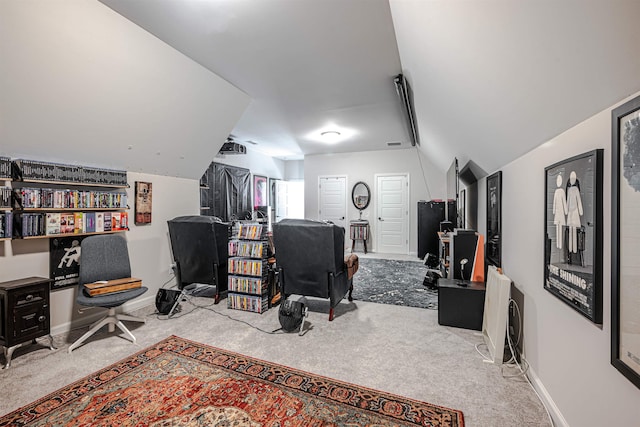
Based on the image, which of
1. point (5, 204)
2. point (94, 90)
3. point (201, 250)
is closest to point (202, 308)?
point (201, 250)

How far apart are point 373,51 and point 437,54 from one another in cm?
106

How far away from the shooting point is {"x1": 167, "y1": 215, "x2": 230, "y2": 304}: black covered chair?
12.9 feet

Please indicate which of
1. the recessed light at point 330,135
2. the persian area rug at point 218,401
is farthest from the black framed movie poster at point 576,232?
the recessed light at point 330,135

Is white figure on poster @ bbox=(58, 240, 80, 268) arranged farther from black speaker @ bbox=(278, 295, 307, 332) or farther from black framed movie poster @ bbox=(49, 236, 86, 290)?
black speaker @ bbox=(278, 295, 307, 332)

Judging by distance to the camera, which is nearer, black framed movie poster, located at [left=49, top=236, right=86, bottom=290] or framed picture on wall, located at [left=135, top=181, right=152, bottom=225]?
black framed movie poster, located at [left=49, top=236, right=86, bottom=290]

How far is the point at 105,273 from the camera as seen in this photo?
3.18 meters

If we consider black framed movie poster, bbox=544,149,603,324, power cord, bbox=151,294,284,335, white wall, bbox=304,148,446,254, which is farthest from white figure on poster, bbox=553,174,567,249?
white wall, bbox=304,148,446,254

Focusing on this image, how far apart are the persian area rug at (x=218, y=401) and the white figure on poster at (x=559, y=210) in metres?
1.26

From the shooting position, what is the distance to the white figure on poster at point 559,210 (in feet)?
5.39

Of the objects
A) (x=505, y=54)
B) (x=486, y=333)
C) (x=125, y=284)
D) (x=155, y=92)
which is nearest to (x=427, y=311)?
(x=486, y=333)

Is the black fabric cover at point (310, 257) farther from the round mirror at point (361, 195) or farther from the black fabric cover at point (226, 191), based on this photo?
the round mirror at point (361, 195)

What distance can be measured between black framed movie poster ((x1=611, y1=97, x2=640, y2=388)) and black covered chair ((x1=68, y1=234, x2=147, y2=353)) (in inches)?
137

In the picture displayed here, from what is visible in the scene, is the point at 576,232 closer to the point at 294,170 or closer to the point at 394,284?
the point at 394,284

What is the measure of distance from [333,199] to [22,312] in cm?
700
